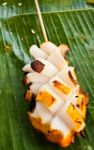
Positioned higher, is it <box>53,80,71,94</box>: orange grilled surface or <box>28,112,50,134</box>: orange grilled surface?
<box>53,80,71,94</box>: orange grilled surface

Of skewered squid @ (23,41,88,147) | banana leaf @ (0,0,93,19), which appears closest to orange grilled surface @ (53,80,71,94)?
skewered squid @ (23,41,88,147)

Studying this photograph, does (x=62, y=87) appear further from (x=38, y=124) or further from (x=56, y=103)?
(x=38, y=124)

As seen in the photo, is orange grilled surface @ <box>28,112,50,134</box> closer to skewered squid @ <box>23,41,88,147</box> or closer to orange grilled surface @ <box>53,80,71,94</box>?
skewered squid @ <box>23,41,88,147</box>

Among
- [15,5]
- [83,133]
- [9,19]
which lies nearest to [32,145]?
[83,133]

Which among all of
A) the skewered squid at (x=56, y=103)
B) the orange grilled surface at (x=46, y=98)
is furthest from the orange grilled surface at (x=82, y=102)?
the orange grilled surface at (x=46, y=98)

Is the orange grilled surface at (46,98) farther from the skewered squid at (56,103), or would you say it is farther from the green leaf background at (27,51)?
the green leaf background at (27,51)

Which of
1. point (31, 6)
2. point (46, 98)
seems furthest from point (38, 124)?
point (31, 6)
